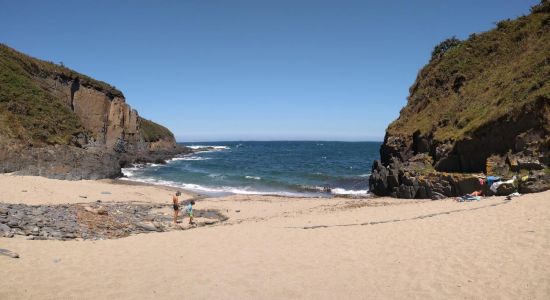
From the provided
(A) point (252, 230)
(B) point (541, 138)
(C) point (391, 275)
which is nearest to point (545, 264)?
(C) point (391, 275)

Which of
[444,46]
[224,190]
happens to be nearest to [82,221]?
[224,190]

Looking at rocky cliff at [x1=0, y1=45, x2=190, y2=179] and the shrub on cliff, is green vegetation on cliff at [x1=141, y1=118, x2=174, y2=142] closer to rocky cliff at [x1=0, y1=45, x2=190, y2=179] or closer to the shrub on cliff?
rocky cliff at [x1=0, y1=45, x2=190, y2=179]

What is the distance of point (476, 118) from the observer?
73.2 feet

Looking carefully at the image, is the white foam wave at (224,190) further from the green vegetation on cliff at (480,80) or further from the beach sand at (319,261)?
the beach sand at (319,261)

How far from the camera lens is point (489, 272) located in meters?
7.55

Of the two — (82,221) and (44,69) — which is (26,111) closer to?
(44,69)

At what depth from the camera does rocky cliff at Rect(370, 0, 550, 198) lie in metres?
18.0

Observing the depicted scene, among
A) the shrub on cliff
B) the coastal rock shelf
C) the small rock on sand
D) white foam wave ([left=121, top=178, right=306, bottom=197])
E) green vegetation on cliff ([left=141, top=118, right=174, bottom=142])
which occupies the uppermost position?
the shrub on cliff

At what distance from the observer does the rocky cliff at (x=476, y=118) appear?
1803 cm

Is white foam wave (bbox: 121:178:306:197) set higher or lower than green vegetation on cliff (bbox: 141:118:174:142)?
lower

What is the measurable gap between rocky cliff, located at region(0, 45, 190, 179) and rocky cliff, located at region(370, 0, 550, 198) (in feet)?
82.4

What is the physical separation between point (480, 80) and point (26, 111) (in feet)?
121

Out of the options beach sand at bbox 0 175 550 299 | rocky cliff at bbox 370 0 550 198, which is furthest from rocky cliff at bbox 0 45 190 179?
rocky cliff at bbox 370 0 550 198

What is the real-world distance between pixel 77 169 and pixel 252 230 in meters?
23.5
